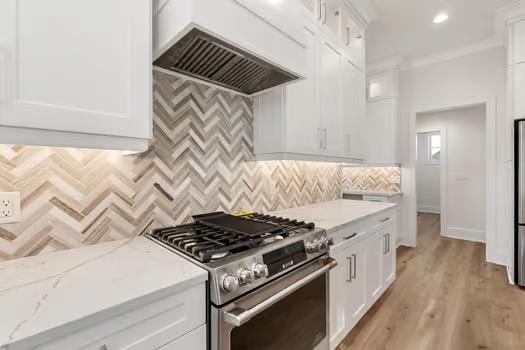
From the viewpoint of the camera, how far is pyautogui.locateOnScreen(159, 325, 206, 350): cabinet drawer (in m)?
0.83

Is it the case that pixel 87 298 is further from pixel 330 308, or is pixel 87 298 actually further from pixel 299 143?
pixel 299 143

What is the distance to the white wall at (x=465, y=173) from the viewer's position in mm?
4496

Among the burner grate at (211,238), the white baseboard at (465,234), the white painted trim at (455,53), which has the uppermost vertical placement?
the white painted trim at (455,53)

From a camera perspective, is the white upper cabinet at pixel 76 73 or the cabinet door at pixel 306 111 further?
the cabinet door at pixel 306 111

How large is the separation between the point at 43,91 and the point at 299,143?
1.44 m

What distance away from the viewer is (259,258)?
105 cm

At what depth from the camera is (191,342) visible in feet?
2.87

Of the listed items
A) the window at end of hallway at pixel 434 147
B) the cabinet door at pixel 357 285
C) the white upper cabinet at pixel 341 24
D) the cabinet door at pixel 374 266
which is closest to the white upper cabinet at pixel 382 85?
the white upper cabinet at pixel 341 24

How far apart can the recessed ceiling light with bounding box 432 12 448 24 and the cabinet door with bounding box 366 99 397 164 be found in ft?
3.83

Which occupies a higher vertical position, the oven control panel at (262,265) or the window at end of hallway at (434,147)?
the window at end of hallway at (434,147)

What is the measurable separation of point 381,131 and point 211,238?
367cm

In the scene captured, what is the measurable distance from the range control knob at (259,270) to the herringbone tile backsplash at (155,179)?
719 millimetres

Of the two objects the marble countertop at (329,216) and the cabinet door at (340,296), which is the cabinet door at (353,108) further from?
the cabinet door at (340,296)

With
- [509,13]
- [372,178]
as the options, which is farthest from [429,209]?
[509,13]
